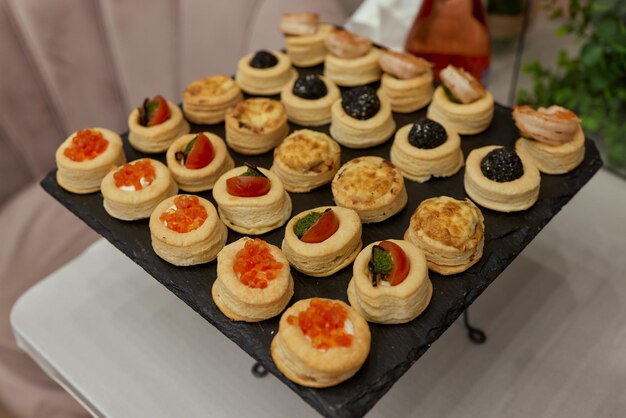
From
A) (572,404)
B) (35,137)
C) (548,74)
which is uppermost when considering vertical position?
(548,74)

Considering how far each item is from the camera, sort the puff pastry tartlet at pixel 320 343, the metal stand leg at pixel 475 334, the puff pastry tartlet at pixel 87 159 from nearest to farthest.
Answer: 1. the puff pastry tartlet at pixel 320 343
2. the puff pastry tartlet at pixel 87 159
3. the metal stand leg at pixel 475 334

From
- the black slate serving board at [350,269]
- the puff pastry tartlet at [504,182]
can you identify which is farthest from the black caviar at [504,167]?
the black slate serving board at [350,269]

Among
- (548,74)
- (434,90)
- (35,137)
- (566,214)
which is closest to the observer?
(434,90)

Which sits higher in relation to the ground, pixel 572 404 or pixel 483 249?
pixel 483 249

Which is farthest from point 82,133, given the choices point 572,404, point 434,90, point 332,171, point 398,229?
point 572,404

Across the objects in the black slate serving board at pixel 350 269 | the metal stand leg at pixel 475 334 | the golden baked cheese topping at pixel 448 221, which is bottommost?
the metal stand leg at pixel 475 334

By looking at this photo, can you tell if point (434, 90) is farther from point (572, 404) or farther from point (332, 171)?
point (572, 404)

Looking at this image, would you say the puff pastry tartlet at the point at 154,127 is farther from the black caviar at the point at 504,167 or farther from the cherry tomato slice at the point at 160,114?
the black caviar at the point at 504,167
